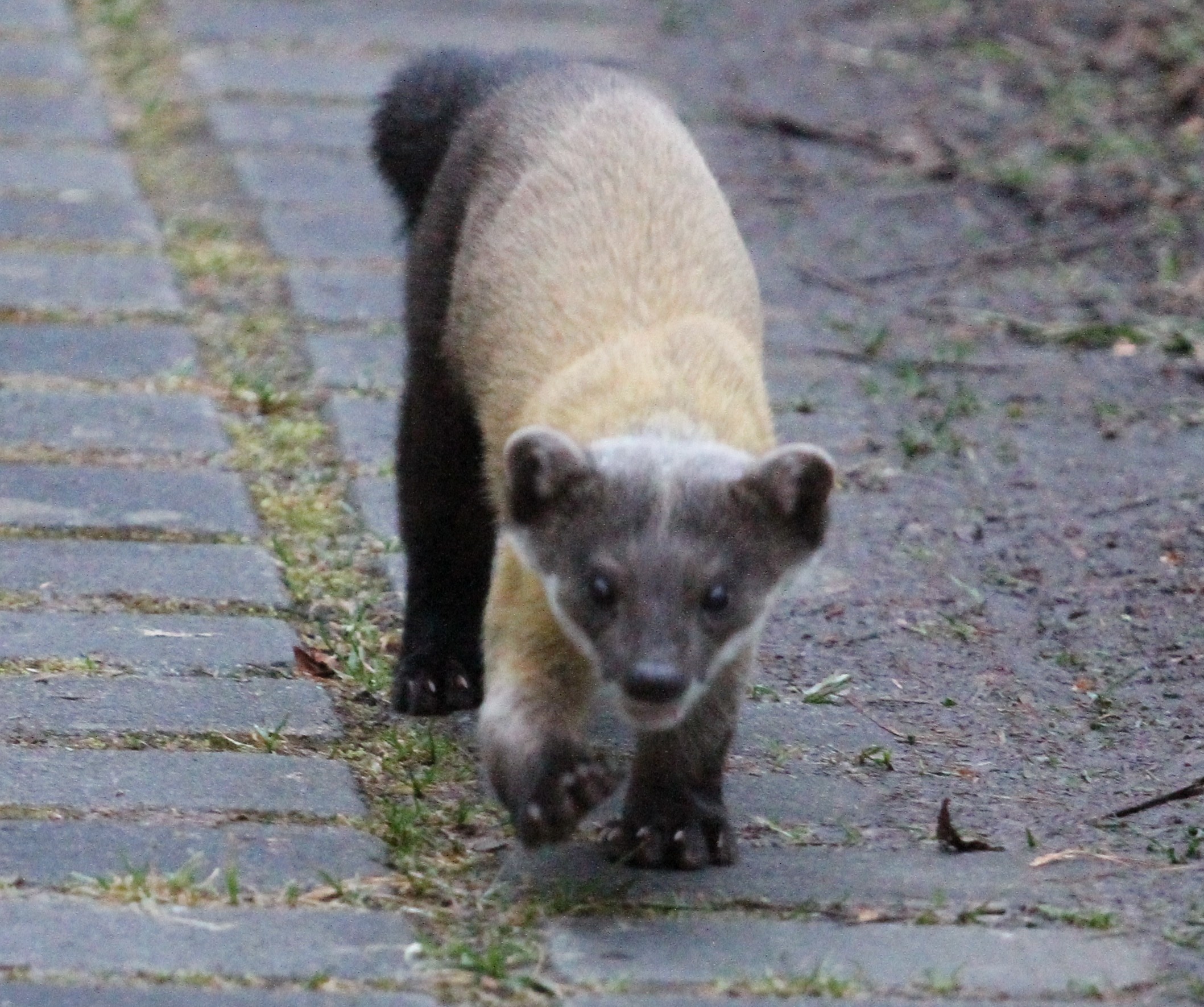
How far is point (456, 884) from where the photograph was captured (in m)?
4.18

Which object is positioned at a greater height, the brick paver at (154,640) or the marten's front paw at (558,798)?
the marten's front paw at (558,798)

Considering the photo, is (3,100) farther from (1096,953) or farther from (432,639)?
(1096,953)

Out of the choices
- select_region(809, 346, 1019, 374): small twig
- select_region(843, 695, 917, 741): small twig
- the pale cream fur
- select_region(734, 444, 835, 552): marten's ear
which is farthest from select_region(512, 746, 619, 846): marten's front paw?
select_region(809, 346, 1019, 374): small twig

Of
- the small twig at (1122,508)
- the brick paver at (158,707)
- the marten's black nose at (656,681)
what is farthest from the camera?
the small twig at (1122,508)

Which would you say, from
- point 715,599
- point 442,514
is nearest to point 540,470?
point 715,599

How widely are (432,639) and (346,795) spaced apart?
2.59ft

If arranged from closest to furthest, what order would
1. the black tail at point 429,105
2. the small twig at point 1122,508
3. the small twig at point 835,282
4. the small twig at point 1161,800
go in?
the small twig at point 1161,800, the black tail at point 429,105, the small twig at point 1122,508, the small twig at point 835,282

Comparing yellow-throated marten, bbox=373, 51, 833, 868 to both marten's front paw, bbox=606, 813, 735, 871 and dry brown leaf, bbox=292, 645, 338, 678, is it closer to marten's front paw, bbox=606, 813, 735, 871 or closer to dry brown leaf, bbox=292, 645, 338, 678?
marten's front paw, bbox=606, 813, 735, 871

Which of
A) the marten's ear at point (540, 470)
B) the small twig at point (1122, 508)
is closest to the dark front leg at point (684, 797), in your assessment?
the marten's ear at point (540, 470)

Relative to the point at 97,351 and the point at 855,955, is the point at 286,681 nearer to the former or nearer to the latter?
the point at 855,955

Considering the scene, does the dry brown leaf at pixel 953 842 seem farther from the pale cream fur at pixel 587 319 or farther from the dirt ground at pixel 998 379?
the pale cream fur at pixel 587 319

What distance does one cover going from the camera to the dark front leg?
4.33 metres

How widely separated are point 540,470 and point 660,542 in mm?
298

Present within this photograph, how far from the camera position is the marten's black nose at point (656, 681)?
396cm
